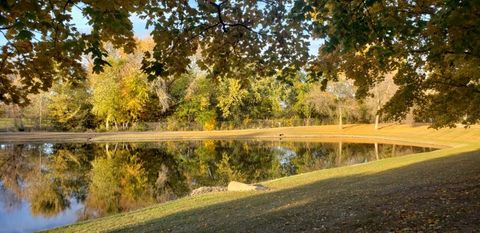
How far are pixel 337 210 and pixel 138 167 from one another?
2164cm

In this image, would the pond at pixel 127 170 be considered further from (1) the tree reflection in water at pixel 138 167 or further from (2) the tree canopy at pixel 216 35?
(2) the tree canopy at pixel 216 35

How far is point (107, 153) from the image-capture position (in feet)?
118

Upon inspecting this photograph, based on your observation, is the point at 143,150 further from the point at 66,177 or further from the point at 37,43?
the point at 37,43

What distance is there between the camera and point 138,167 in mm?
28812

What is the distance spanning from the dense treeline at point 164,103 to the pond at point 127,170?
11.9 metres

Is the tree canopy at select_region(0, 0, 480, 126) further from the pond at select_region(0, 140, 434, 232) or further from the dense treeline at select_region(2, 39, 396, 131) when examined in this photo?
the dense treeline at select_region(2, 39, 396, 131)

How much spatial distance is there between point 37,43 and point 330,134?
4601 cm

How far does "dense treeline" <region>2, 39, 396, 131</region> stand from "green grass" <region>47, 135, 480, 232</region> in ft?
126

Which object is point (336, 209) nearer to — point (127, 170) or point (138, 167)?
point (127, 170)

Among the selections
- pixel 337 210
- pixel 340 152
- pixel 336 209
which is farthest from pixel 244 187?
pixel 340 152

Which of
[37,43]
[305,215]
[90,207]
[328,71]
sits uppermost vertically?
[37,43]

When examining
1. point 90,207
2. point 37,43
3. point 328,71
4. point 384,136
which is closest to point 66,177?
point 90,207

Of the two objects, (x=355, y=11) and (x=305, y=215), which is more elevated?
(x=355, y=11)

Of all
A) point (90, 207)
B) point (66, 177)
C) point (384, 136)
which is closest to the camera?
point (90, 207)
